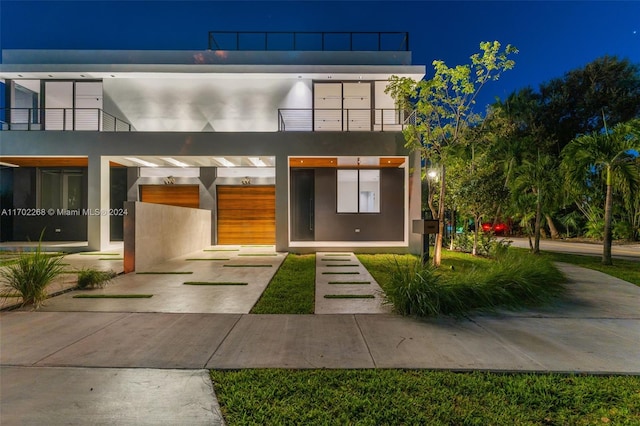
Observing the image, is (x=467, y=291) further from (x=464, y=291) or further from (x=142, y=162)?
(x=142, y=162)

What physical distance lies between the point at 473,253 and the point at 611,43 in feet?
293

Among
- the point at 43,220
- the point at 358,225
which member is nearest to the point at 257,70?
the point at 358,225

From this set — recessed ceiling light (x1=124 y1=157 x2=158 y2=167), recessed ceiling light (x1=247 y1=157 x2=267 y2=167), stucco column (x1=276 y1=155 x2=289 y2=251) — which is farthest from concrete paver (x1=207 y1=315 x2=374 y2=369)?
recessed ceiling light (x1=124 y1=157 x2=158 y2=167)

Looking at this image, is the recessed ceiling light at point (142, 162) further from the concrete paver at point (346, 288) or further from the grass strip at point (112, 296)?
the concrete paver at point (346, 288)

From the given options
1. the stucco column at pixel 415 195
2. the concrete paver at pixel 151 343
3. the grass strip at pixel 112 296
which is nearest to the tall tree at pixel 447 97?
the stucco column at pixel 415 195

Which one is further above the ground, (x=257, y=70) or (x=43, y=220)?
(x=257, y=70)

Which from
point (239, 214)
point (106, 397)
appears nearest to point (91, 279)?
Answer: point (106, 397)

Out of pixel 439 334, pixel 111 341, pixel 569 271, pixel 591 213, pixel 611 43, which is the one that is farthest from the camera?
pixel 611 43

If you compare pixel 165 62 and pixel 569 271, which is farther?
pixel 165 62

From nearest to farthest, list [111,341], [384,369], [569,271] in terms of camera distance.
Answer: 1. [384,369]
2. [111,341]
3. [569,271]

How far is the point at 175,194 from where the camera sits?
47.6 ft

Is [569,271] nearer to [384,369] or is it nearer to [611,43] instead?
[384,369]

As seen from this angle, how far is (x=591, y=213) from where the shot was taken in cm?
1866

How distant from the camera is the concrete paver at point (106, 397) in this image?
2295 millimetres
